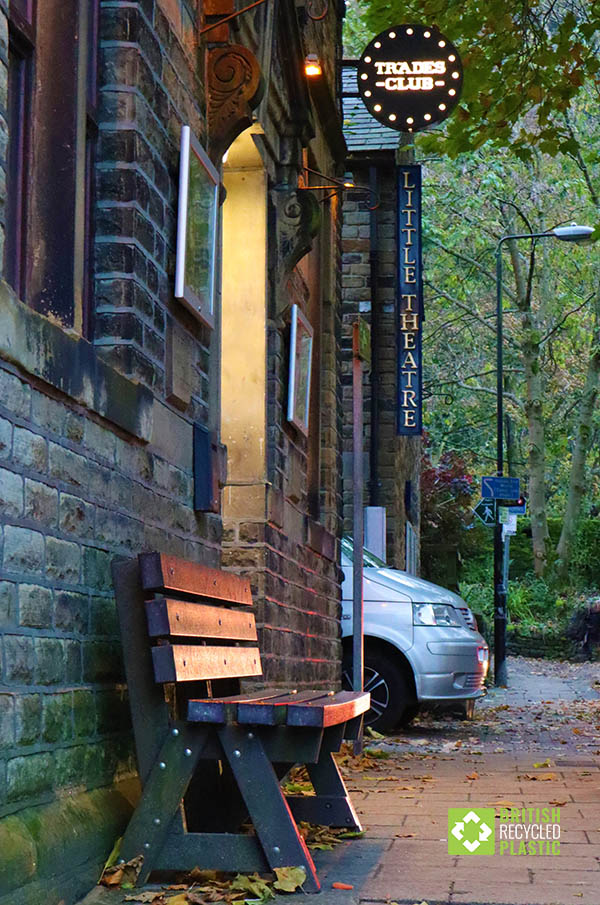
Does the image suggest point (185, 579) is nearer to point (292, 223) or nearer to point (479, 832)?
point (479, 832)

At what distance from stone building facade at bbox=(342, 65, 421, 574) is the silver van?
6.47 meters

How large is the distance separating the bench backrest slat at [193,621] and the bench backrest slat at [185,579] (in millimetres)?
54

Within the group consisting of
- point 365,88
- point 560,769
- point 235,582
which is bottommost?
point 560,769

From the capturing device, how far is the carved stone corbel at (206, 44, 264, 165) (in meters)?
7.01

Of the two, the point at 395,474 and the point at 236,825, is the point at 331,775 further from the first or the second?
the point at 395,474

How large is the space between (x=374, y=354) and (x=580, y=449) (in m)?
15.4

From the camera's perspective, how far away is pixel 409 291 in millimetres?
18375

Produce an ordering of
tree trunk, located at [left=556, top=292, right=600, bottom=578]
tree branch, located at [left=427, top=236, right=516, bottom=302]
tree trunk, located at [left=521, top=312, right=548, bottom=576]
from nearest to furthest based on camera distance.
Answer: tree branch, located at [left=427, top=236, right=516, bottom=302] → tree trunk, located at [left=521, top=312, right=548, bottom=576] → tree trunk, located at [left=556, top=292, right=600, bottom=578]

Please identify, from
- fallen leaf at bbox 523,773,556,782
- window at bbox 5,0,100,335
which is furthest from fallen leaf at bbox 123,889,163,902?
fallen leaf at bbox 523,773,556,782

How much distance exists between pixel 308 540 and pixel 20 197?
20.1 ft

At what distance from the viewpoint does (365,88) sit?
1012 centimetres

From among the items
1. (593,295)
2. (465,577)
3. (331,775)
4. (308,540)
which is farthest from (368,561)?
(465,577)

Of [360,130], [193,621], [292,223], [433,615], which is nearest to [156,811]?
[193,621]

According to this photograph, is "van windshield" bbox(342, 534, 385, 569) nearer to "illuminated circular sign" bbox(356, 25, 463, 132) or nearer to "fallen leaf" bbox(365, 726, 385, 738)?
"fallen leaf" bbox(365, 726, 385, 738)
